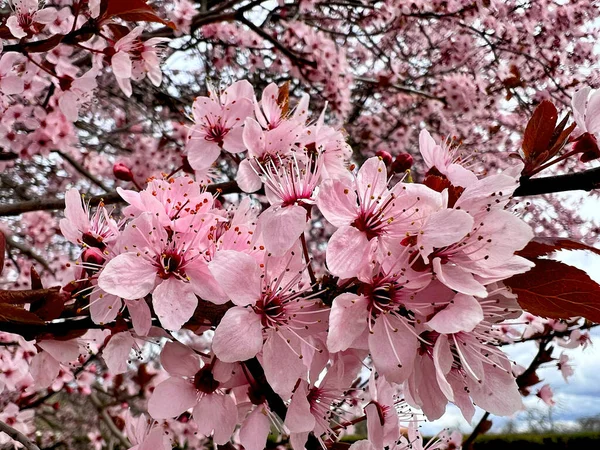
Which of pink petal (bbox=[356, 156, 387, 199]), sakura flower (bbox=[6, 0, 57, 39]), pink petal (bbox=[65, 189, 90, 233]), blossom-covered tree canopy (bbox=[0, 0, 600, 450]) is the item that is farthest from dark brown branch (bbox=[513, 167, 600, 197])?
sakura flower (bbox=[6, 0, 57, 39])

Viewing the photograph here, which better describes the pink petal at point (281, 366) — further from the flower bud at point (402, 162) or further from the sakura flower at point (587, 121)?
the sakura flower at point (587, 121)

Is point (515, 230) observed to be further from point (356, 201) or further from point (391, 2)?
point (391, 2)

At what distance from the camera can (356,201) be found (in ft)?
2.52

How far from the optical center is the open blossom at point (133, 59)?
5.20 feet

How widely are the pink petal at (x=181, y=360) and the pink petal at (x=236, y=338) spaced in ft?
0.69

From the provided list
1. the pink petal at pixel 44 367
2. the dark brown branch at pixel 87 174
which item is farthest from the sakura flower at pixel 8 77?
the pink petal at pixel 44 367

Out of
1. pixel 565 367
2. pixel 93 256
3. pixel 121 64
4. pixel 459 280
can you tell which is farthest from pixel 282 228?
pixel 565 367

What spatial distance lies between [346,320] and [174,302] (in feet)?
0.86

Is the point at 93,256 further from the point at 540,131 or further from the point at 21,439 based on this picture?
A: the point at 540,131

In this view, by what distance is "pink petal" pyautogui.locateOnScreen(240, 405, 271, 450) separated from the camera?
0.84 m

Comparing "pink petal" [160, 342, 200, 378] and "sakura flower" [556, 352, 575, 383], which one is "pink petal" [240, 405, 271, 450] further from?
"sakura flower" [556, 352, 575, 383]

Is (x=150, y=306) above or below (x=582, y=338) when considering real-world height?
above

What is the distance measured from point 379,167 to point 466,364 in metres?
0.31

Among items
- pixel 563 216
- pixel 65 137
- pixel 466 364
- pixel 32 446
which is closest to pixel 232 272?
pixel 466 364
